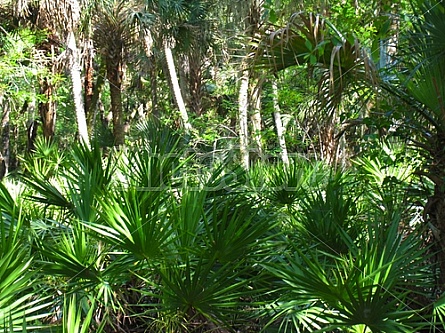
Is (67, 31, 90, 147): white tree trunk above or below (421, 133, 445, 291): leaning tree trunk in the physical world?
above

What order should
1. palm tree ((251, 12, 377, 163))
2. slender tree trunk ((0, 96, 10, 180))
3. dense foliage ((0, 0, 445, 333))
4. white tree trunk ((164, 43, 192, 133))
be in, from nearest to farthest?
dense foliage ((0, 0, 445, 333)) → palm tree ((251, 12, 377, 163)) → white tree trunk ((164, 43, 192, 133)) → slender tree trunk ((0, 96, 10, 180))

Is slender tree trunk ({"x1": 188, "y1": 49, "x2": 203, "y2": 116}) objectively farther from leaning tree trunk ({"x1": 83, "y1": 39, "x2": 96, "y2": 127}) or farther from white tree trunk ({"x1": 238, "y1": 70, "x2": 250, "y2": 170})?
white tree trunk ({"x1": 238, "y1": 70, "x2": 250, "y2": 170})

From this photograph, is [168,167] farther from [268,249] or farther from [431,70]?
[431,70]

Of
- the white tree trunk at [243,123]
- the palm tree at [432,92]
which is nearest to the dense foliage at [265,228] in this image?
the palm tree at [432,92]

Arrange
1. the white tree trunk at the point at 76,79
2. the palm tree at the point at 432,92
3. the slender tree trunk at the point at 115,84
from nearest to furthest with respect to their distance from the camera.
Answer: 1. the palm tree at the point at 432,92
2. the white tree trunk at the point at 76,79
3. the slender tree trunk at the point at 115,84

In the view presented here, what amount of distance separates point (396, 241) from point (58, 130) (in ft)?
84.0

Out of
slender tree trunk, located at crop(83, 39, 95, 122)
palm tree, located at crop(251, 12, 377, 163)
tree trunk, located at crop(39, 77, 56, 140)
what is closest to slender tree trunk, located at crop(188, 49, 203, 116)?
slender tree trunk, located at crop(83, 39, 95, 122)

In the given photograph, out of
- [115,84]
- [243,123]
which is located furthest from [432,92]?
[115,84]

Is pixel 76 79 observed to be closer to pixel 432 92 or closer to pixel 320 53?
pixel 320 53

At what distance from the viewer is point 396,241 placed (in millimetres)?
3223

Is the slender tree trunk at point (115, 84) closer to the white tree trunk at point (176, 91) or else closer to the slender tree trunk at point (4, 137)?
the white tree trunk at point (176, 91)

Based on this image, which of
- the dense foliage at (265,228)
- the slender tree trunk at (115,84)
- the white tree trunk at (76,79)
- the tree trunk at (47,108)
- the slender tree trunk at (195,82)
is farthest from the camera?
the slender tree trunk at (195,82)

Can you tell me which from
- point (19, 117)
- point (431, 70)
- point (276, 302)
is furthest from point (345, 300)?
point (19, 117)

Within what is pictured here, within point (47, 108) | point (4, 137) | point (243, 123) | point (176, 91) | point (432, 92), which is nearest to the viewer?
point (432, 92)
